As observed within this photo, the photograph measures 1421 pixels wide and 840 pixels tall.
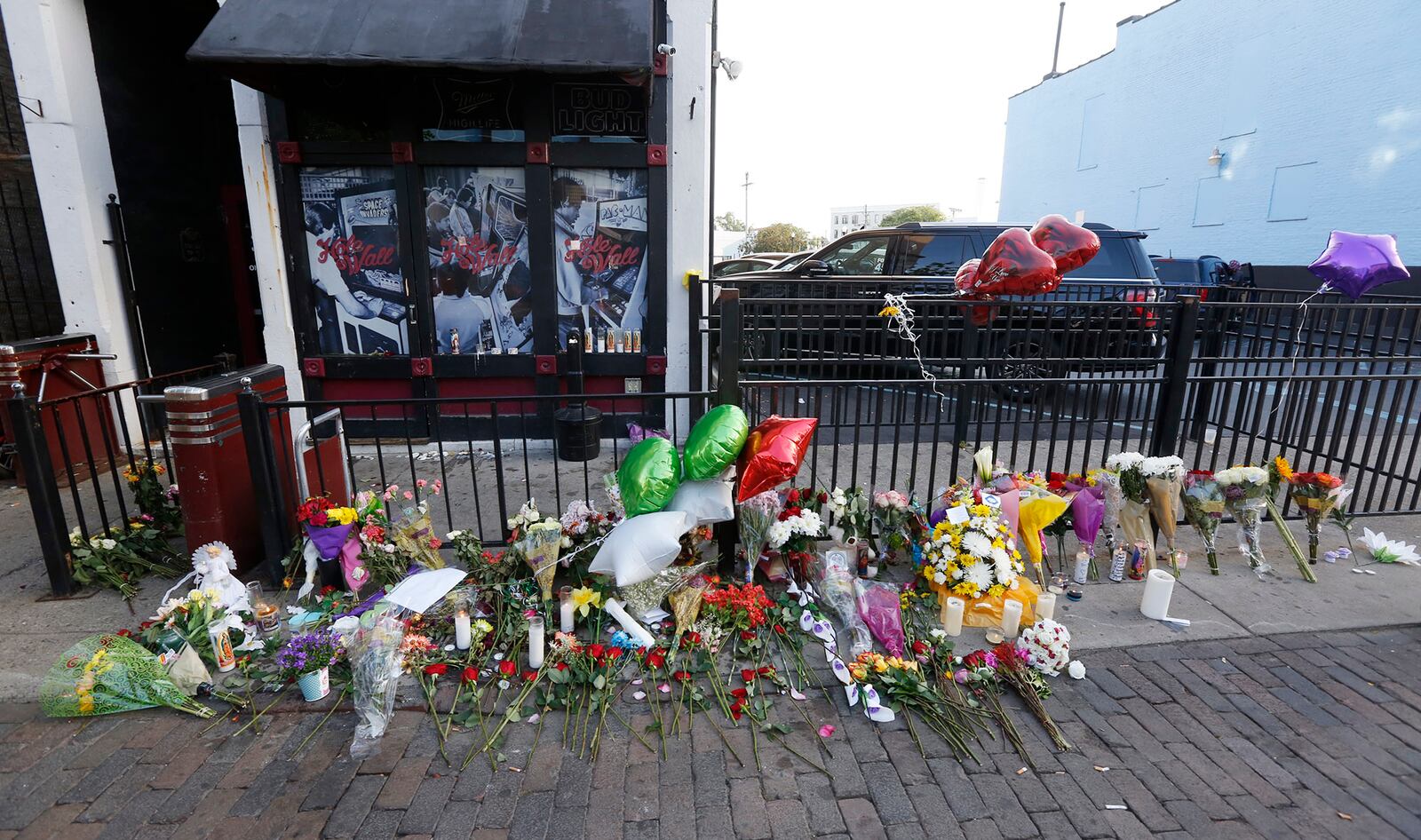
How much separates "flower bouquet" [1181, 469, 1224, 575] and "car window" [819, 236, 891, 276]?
5.36 meters

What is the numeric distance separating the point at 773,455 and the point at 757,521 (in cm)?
46

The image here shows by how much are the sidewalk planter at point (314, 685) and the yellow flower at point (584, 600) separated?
1145 mm

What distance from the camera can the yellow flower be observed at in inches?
138

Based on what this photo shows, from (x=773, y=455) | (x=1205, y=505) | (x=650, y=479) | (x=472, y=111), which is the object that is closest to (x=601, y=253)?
(x=472, y=111)

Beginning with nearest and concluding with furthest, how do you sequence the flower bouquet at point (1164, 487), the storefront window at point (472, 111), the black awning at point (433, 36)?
the flower bouquet at point (1164, 487) < the black awning at point (433, 36) < the storefront window at point (472, 111)

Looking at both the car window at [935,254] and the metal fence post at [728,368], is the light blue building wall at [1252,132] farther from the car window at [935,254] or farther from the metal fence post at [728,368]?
the metal fence post at [728,368]

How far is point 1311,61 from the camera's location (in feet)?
53.8

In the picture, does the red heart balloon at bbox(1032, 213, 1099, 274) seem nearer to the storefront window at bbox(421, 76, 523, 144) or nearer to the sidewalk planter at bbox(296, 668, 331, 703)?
the storefront window at bbox(421, 76, 523, 144)

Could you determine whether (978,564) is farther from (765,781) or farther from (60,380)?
(60,380)

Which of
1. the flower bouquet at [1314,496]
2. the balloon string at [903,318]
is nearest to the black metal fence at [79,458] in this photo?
the balloon string at [903,318]

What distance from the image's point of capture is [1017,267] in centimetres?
452

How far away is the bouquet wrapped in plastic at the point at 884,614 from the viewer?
340 centimetres

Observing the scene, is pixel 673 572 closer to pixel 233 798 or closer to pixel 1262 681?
pixel 233 798

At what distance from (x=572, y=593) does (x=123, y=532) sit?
2985 mm
